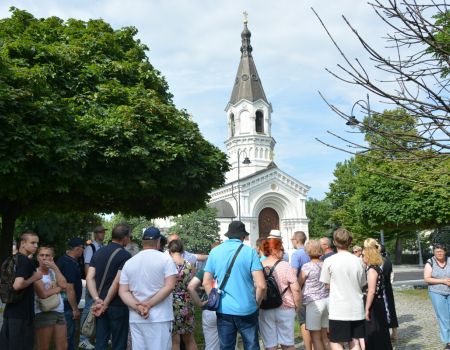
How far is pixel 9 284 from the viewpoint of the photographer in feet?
18.5

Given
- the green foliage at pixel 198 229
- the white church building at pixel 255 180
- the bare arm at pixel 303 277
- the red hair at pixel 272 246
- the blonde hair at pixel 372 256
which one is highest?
the white church building at pixel 255 180

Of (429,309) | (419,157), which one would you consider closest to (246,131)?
(429,309)

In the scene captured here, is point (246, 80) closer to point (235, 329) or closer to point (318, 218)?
point (318, 218)

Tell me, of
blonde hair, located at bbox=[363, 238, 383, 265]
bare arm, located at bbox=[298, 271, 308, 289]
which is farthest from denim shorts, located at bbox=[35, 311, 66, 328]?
blonde hair, located at bbox=[363, 238, 383, 265]

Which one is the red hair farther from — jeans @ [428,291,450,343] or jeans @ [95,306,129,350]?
jeans @ [428,291,450,343]

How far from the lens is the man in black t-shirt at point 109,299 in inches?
237

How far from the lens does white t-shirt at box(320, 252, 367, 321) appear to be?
6266 mm

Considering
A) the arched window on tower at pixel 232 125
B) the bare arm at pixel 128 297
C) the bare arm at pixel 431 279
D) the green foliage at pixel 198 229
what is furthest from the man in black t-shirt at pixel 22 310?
the arched window on tower at pixel 232 125

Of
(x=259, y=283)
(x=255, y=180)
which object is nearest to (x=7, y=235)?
(x=259, y=283)

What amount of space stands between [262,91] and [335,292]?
54.2m

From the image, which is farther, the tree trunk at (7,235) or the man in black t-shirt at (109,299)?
the tree trunk at (7,235)

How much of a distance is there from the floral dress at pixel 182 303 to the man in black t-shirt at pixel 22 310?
6.12 feet

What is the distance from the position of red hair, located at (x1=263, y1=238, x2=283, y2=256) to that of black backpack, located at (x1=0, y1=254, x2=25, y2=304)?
303 centimetres

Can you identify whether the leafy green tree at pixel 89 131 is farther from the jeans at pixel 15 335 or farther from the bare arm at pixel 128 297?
the bare arm at pixel 128 297
